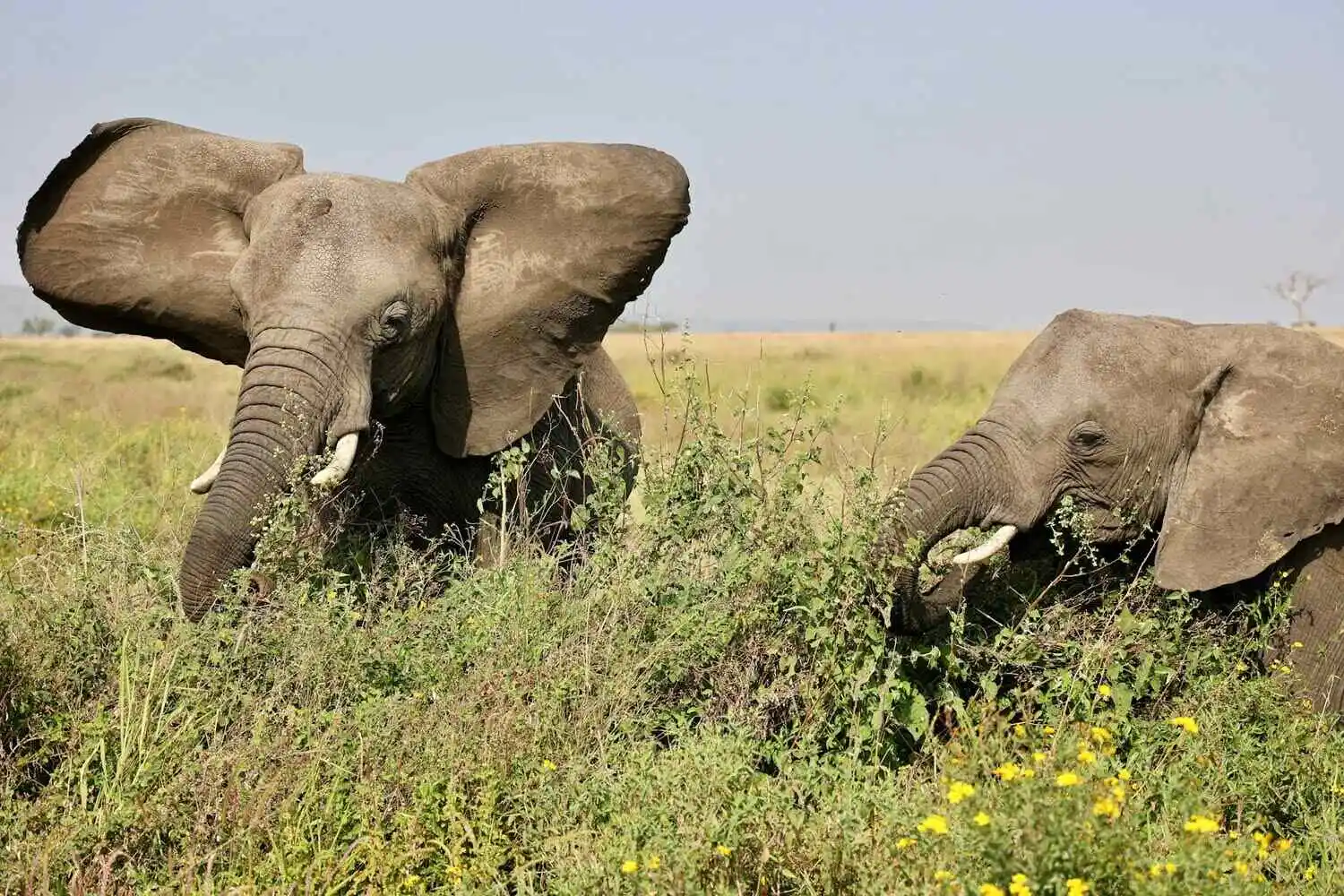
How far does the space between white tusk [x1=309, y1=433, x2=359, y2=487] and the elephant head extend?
7.04 feet

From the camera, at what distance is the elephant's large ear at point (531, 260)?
6.82m

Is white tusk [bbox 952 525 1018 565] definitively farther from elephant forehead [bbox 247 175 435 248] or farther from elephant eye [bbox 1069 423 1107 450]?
elephant forehead [bbox 247 175 435 248]

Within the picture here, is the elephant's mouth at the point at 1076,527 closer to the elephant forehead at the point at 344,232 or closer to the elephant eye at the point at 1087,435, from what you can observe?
the elephant eye at the point at 1087,435

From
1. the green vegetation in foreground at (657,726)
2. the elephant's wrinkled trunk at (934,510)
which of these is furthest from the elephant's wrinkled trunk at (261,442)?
the elephant's wrinkled trunk at (934,510)

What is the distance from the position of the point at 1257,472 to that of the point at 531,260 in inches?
126

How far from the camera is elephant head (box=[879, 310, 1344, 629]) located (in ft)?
20.6

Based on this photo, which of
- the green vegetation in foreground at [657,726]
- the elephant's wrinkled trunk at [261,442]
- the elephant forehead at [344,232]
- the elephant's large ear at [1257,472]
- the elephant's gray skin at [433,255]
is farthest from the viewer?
the elephant's gray skin at [433,255]

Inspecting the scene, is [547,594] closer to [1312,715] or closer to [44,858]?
[44,858]

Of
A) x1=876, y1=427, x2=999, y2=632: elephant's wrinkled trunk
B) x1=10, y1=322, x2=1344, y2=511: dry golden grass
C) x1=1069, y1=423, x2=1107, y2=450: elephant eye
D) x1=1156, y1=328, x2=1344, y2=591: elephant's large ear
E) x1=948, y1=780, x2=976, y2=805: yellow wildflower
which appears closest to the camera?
x1=948, y1=780, x2=976, y2=805: yellow wildflower

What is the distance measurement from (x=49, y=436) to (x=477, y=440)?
6152mm

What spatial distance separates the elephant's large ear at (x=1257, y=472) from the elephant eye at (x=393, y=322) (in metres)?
3.16

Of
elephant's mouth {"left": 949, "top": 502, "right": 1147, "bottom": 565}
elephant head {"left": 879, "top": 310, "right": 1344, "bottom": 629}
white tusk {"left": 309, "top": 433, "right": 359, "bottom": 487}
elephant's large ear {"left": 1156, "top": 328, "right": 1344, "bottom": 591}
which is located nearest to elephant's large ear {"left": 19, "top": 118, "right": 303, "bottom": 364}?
white tusk {"left": 309, "top": 433, "right": 359, "bottom": 487}

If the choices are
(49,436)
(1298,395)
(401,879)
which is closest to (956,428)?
(49,436)

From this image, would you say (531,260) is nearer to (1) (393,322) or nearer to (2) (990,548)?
(1) (393,322)
